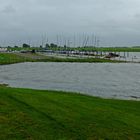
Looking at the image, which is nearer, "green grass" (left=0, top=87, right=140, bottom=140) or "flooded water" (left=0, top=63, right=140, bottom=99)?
"green grass" (left=0, top=87, right=140, bottom=140)

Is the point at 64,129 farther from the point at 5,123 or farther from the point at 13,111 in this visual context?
the point at 13,111

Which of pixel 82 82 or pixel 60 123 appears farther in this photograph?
pixel 82 82

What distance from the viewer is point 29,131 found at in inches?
570

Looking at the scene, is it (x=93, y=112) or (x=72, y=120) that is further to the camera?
(x=93, y=112)

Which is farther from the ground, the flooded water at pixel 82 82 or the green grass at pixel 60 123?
the green grass at pixel 60 123

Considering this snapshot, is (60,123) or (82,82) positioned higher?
(60,123)

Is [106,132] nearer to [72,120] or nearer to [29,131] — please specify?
[72,120]

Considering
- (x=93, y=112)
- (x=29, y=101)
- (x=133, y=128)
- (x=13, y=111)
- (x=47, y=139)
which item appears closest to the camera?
(x=47, y=139)

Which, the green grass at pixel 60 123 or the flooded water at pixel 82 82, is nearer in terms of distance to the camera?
the green grass at pixel 60 123

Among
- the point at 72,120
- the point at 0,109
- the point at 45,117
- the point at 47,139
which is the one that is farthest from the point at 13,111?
the point at 47,139

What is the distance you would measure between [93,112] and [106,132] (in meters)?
Result: 4.23

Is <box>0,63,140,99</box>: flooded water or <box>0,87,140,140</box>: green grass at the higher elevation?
<box>0,87,140,140</box>: green grass

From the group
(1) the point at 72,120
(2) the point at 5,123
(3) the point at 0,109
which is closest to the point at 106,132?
(1) the point at 72,120

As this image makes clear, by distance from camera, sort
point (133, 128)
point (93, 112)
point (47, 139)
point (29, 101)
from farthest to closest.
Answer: point (29, 101), point (93, 112), point (133, 128), point (47, 139)
